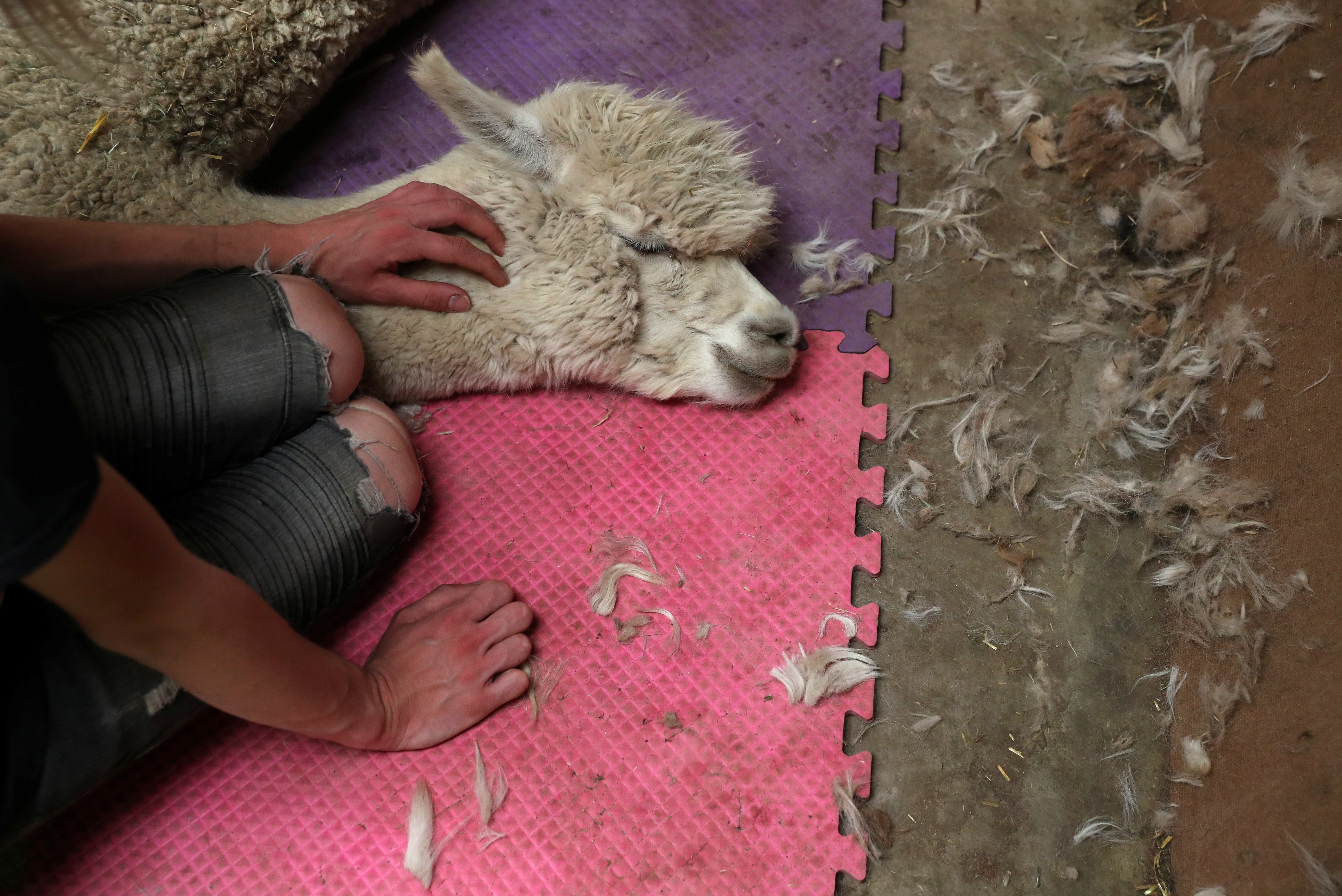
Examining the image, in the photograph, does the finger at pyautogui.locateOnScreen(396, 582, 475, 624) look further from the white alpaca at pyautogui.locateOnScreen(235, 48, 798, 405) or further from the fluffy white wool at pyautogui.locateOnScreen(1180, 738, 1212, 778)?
the fluffy white wool at pyautogui.locateOnScreen(1180, 738, 1212, 778)

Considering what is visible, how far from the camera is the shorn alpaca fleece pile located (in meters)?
1.63

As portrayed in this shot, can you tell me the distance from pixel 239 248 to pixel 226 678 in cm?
85

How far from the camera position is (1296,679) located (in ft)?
4.92

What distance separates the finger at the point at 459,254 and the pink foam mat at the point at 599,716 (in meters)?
0.39

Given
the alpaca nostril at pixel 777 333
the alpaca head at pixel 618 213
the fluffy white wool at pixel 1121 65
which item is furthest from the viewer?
the fluffy white wool at pixel 1121 65

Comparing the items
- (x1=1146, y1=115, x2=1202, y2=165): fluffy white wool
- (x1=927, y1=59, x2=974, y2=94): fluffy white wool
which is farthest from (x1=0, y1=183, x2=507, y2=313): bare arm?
(x1=1146, y1=115, x2=1202, y2=165): fluffy white wool

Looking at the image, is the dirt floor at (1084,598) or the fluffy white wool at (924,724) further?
the fluffy white wool at (924,724)

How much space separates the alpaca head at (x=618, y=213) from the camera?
1.63m

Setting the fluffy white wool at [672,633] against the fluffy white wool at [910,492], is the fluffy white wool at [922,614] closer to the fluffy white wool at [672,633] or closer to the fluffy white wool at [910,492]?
the fluffy white wool at [910,492]

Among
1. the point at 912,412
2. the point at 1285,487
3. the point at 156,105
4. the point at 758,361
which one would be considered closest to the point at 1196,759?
the point at 1285,487

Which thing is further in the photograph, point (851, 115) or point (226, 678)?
point (851, 115)

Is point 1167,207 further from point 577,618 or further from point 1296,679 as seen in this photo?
point 577,618

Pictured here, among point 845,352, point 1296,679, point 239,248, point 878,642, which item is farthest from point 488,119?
point 1296,679

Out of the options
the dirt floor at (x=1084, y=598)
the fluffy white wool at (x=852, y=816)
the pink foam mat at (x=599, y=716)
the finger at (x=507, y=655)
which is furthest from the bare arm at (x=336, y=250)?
the fluffy white wool at (x=852, y=816)
